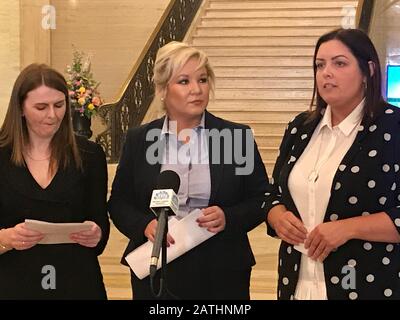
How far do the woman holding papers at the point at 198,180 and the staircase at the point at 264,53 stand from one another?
6.26 metres

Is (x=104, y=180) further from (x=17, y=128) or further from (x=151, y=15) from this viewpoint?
(x=151, y=15)

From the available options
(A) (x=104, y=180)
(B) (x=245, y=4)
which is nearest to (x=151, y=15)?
(B) (x=245, y=4)

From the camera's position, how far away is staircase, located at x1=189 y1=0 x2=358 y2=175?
10.6 meters

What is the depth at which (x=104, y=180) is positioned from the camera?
3086mm

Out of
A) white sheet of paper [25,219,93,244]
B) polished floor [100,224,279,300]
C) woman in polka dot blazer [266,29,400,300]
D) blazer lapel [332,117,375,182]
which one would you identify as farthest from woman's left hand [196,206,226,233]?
polished floor [100,224,279,300]

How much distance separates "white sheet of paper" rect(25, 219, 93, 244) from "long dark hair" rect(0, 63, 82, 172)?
281mm

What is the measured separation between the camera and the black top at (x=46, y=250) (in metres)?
2.94

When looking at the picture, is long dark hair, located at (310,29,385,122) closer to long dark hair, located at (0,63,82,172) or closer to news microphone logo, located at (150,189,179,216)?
news microphone logo, located at (150,189,179,216)

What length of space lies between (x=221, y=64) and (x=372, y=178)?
363 inches

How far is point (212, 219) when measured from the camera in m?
2.98
